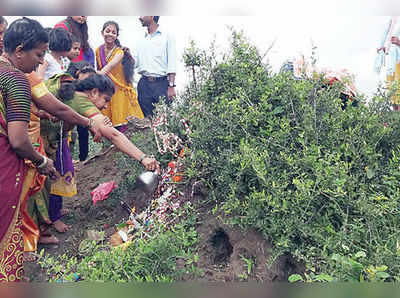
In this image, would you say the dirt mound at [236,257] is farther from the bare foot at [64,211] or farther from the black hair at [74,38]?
the black hair at [74,38]

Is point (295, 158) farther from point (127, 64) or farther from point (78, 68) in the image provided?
point (78, 68)

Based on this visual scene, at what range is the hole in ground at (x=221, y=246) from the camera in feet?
9.55

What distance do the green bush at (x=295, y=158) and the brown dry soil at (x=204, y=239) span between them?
0.38ft

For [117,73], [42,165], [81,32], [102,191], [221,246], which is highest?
[81,32]

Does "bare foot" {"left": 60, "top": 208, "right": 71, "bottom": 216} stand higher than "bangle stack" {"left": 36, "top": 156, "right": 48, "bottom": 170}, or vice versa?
"bangle stack" {"left": 36, "top": 156, "right": 48, "bottom": 170}

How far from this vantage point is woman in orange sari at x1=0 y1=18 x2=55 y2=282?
2545 millimetres

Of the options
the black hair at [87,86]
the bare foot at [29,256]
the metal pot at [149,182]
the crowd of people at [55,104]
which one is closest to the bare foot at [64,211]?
the crowd of people at [55,104]

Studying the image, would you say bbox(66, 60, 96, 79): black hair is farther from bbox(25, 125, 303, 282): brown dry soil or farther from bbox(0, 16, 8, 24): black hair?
bbox(25, 125, 303, 282): brown dry soil

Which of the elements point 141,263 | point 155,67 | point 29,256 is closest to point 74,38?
point 155,67

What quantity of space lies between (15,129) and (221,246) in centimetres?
171

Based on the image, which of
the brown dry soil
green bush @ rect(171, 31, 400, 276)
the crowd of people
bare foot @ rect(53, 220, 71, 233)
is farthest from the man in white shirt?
bare foot @ rect(53, 220, 71, 233)

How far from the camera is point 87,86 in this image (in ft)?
11.4

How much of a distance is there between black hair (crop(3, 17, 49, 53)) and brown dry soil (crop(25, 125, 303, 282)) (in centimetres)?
153

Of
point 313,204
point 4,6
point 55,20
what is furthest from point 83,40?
point 313,204
